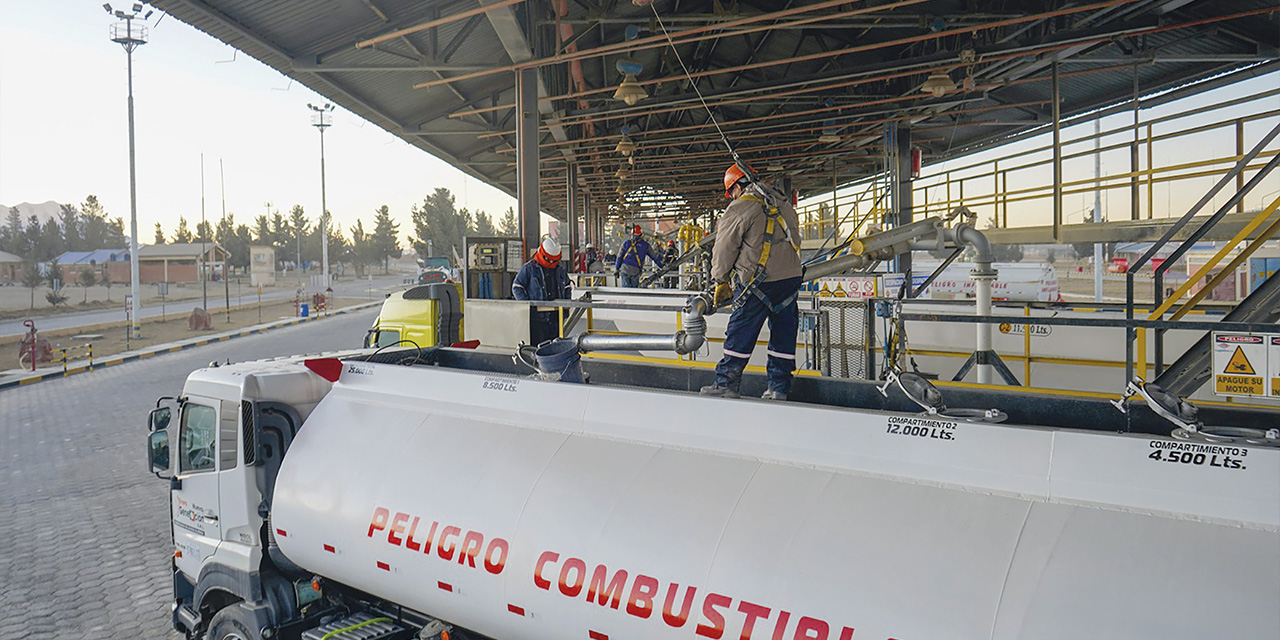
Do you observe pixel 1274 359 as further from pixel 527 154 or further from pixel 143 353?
pixel 143 353

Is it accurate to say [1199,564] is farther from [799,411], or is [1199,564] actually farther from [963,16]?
[963,16]

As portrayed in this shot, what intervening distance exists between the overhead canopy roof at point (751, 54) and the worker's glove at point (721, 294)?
3123 millimetres

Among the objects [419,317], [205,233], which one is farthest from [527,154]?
[205,233]

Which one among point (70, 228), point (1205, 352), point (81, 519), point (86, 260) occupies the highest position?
point (70, 228)

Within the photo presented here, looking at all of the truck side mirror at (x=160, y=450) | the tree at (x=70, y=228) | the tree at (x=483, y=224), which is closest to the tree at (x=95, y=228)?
the tree at (x=70, y=228)

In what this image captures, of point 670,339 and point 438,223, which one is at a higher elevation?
point 438,223

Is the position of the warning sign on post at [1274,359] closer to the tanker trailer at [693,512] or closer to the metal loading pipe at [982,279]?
→ the tanker trailer at [693,512]

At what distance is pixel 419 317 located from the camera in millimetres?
12359

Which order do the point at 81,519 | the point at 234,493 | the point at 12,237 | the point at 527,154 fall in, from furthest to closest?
1. the point at 12,237
2. the point at 527,154
3. the point at 81,519
4. the point at 234,493

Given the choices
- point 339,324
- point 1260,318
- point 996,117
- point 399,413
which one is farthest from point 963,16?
point 339,324

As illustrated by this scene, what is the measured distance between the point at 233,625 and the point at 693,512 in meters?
3.53

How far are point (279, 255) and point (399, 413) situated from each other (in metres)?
119

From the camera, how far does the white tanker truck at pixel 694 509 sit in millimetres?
2420

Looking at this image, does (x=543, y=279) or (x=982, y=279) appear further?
(x=543, y=279)
